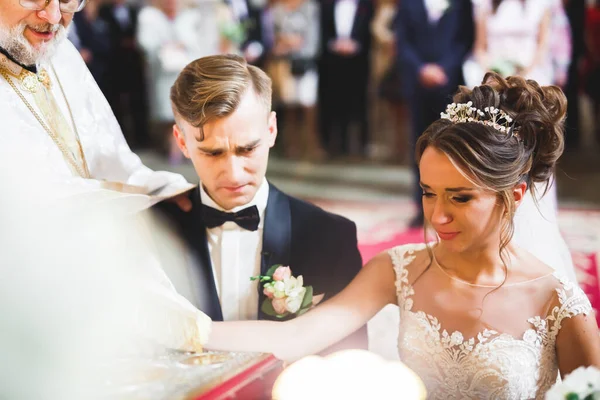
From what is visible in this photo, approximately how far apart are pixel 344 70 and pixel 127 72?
373 cm

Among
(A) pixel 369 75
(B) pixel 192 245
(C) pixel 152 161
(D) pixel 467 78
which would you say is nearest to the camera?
(B) pixel 192 245

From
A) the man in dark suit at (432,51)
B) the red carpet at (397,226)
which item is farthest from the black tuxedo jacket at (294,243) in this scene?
the man in dark suit at (432,51)

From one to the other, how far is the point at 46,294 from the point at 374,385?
707 millimetres

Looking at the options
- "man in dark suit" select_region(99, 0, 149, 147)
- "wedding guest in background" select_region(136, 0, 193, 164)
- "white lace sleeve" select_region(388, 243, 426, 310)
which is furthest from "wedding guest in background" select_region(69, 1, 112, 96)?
"white lace sleeve" select_region(388, 243, 426, 310)

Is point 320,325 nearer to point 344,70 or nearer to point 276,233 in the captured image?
point 276,233

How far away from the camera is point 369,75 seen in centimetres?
745

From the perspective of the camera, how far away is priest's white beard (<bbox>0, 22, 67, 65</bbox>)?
5.23 feet

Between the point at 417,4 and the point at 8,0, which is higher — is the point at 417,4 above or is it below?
below

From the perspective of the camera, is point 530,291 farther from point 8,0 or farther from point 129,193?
point 8,0

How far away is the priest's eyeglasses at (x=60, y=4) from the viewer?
5.18 ft

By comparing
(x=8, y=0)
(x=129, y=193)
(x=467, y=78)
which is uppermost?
(x=8, y=0)

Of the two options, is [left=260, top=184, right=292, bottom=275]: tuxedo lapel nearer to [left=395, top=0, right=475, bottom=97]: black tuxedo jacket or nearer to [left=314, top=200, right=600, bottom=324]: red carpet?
[left=314, top=200, right=600, bottom=324]: red carpet

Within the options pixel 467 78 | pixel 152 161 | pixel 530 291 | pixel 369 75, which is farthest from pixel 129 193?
pixel 369 75

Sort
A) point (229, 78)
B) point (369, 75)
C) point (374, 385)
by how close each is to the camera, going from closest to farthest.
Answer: point (374, 385) → point (229, 78) → point (369, 75)
